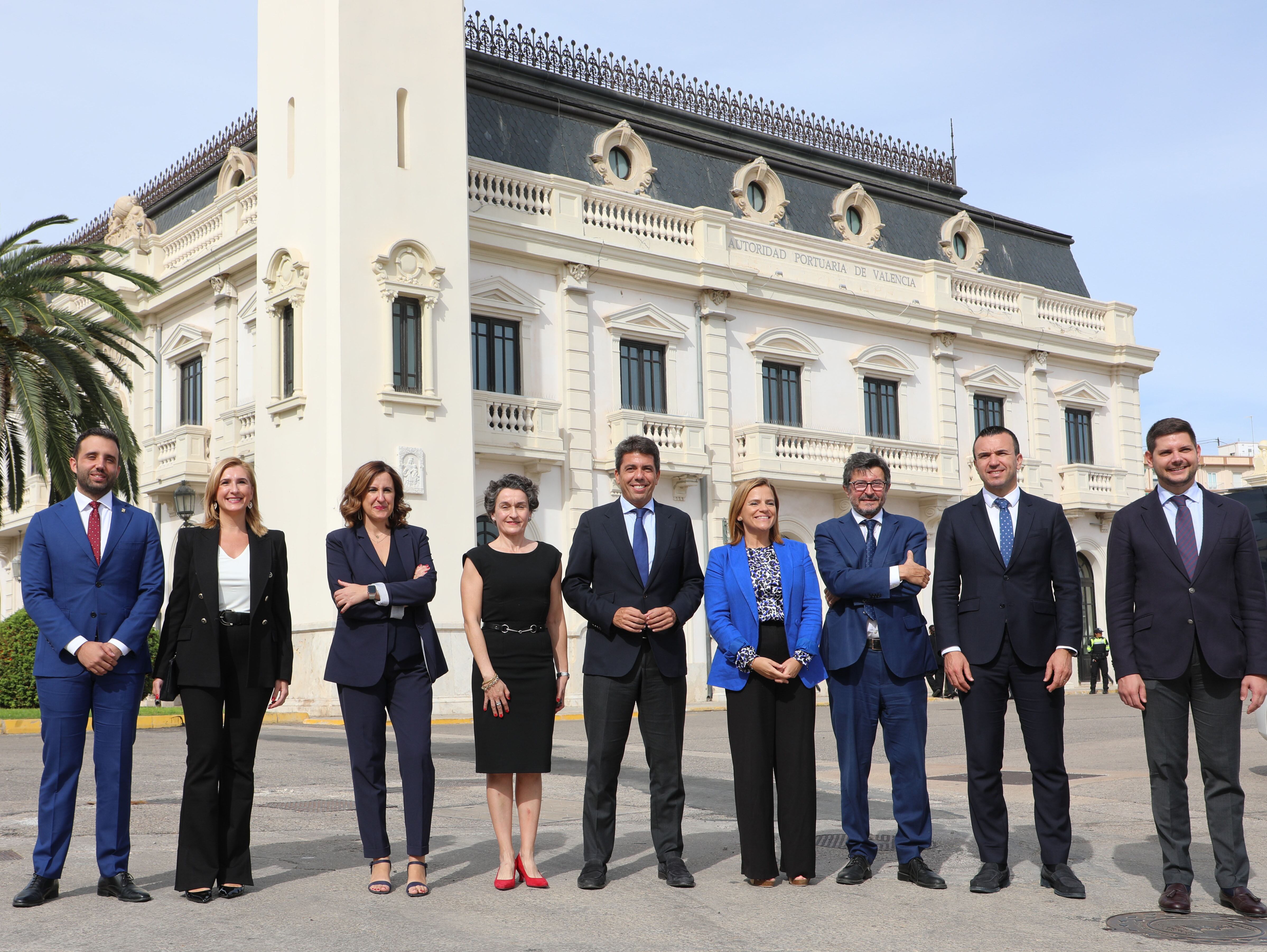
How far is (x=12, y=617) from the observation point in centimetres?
1852

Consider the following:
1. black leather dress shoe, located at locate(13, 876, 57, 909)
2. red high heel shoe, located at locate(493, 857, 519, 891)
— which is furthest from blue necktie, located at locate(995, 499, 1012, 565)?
black leather dress shoe, located at locate(13, 876, 57, 909)

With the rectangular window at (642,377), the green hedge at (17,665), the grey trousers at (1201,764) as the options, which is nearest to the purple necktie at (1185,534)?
the grey trousers at (1201,764)

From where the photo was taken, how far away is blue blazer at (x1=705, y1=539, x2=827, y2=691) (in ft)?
20.8

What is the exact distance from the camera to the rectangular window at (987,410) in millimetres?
30141

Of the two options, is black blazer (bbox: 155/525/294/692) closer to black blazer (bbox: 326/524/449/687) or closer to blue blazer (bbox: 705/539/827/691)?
black blazer (bbox: 326/524/449/687)

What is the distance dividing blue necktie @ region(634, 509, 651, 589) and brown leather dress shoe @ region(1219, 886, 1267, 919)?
9.52 feet

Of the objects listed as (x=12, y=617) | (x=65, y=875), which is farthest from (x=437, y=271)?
(x=65, y=875)

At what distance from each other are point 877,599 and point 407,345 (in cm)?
1571

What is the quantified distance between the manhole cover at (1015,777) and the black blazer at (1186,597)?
4.86 metres

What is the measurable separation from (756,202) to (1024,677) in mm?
22976

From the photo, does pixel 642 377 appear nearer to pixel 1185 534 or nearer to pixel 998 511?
pixel 998 511

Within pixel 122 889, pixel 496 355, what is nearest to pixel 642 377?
pixel 496 355

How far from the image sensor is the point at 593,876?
6.09 meters

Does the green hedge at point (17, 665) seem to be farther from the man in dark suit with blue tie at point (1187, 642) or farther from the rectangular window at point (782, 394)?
the man in dark suit with blue tie at point (1187, 642)
